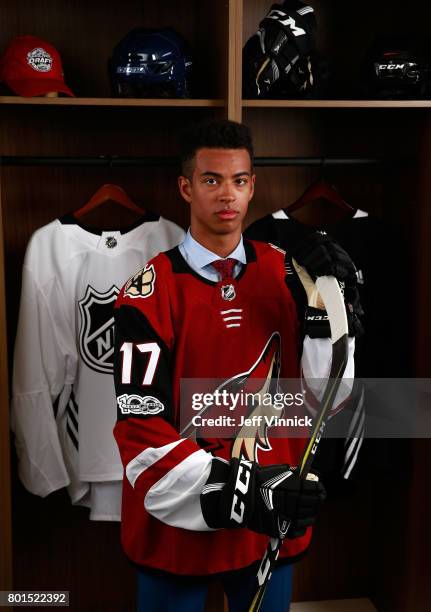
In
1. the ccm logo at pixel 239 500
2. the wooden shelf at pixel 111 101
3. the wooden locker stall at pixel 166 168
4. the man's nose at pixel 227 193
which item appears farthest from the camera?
the wooden locker stall at pixel 166 168

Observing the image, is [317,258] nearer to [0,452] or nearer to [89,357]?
[89,357]

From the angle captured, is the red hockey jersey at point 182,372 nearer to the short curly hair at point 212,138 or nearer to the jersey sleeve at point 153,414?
the jersey sleeve at point 153,414

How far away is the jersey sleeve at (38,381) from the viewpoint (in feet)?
6.04

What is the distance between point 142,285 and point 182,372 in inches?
7.0

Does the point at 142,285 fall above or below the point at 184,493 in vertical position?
above

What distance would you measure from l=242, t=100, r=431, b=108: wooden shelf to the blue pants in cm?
104

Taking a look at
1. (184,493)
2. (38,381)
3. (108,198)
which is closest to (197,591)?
(184,493)

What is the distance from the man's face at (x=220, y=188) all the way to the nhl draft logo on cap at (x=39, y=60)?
62 cm

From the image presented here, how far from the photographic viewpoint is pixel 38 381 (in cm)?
186

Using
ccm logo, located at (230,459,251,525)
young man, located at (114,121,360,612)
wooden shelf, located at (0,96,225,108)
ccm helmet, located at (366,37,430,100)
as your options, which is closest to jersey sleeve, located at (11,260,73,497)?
wooden shelf, located at (0,96,225,108)

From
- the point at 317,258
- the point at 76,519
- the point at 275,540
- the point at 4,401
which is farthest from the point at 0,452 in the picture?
the point at 317,258

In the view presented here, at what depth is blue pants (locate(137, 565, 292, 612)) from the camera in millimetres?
1378

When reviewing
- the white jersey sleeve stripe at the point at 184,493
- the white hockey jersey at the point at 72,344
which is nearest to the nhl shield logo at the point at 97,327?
the white hockey jersey at the point at 72,344

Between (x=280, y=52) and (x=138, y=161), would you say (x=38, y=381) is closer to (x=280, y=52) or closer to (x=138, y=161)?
(x=138, y=161)
